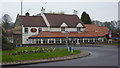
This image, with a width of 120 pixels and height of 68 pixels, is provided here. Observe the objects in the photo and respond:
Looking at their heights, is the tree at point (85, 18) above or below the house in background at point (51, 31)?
above

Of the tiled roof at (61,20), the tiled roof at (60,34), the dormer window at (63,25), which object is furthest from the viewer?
the tiled roof at (61,20)

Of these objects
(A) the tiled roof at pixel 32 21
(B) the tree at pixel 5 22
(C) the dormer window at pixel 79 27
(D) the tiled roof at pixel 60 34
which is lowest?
(D) the tiled roof at pixel 60 34

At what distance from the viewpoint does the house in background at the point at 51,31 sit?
181 ft

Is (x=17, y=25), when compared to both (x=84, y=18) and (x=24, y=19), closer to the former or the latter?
(x=24, y=19)

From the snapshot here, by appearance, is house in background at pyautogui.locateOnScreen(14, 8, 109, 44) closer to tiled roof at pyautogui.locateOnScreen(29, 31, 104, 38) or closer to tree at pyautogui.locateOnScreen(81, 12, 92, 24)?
tiled roof at pyautogui.locateOnScreen(29, 31, 104, 38)

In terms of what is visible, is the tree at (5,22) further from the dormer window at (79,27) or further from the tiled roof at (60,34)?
the dormer window at (79,27)

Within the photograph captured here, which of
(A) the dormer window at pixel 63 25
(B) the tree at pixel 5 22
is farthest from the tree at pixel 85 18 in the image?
(B) the tree at pixel 5 22

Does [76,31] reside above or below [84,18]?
below

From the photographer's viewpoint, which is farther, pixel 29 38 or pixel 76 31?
pixel 76 31

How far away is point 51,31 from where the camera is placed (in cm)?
5841

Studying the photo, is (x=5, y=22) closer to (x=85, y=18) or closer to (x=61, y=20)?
(x=85, y=18)

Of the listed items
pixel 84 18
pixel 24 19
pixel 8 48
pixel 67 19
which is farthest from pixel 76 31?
pixel 8 48

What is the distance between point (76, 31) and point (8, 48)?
3489cm

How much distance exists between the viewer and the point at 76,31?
6081 centimetres
